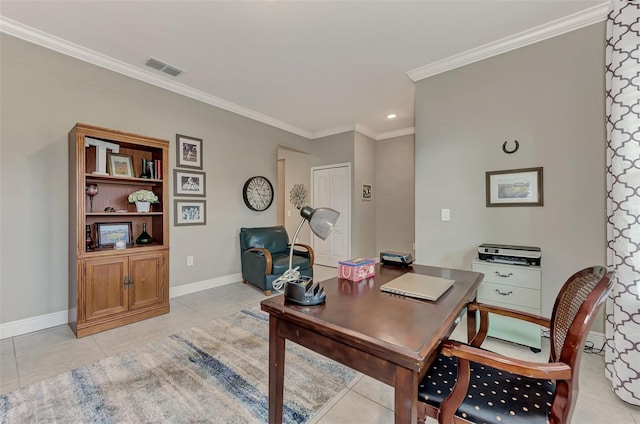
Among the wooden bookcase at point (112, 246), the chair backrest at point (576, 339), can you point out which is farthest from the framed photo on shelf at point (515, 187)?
the wooden bookcase at point (112, 246)

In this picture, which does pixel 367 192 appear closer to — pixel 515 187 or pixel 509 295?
pixel 515 187

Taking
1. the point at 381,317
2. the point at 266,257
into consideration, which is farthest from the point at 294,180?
the point at 381,317

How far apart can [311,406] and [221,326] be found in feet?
4.49

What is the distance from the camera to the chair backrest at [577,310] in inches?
32.2

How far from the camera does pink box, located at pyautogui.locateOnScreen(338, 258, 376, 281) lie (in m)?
1.46

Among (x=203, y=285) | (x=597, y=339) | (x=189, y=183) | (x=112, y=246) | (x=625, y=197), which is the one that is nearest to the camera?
(x=625, y=197)

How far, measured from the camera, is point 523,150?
2.47 meters

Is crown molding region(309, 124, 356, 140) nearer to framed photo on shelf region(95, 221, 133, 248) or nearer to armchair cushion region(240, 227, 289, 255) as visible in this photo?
armchair cushion region(240, 227, 289, 255)

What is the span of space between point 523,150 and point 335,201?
10.9 feet

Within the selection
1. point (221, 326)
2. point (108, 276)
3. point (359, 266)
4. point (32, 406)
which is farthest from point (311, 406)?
point (108, 276)

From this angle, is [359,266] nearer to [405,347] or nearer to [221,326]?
[405,347]

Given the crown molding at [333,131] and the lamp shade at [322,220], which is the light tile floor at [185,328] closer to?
the lamp shade at [322,220]

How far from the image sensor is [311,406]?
1548mm

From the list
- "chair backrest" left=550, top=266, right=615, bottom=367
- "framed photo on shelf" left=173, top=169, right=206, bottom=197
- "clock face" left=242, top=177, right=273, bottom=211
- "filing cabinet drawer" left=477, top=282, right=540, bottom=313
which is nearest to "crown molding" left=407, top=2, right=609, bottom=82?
"filing cabinet drawer" left=477, top=282, right=540, bottom=313
